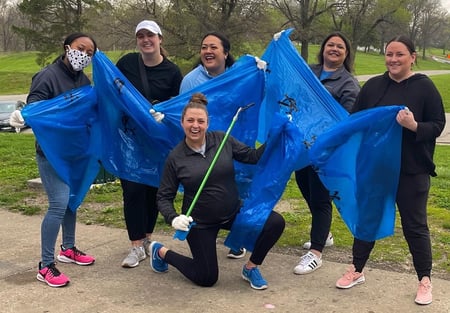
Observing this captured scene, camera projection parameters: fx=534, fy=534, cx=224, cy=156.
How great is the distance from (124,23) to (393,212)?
21.0m

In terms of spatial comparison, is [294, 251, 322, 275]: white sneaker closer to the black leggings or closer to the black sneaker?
the black leggings

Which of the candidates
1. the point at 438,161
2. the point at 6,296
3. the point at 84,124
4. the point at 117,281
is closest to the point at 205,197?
the point at 117,281

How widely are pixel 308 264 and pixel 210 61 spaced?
1747 mm

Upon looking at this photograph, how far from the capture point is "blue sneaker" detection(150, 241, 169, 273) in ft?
13.1

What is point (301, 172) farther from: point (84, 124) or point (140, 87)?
point (84, 124)

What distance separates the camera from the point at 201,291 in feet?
12.2

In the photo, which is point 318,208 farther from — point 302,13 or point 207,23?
point 302,13

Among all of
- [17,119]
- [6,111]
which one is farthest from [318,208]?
[6,111]

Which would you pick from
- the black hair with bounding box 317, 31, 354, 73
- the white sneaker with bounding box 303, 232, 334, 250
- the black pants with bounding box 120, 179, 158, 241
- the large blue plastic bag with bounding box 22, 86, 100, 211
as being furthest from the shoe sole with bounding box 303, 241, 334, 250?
the large blue plastic bag with bounding box 22, 86, 100, 211

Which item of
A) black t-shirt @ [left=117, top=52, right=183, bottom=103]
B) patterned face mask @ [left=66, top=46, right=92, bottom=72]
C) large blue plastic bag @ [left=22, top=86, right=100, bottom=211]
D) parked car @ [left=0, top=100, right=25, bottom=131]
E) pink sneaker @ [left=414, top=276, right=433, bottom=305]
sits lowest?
parked car @ [left=0, top=100, right=25, bottom=131]

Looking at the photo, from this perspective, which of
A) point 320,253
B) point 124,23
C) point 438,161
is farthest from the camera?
point 124,23

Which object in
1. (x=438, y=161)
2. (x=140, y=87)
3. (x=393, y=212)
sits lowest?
(x=438, y=161)

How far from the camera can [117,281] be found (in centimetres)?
392

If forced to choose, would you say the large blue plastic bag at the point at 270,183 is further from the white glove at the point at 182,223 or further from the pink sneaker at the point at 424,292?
the pink sneaker at the point at 424,292
